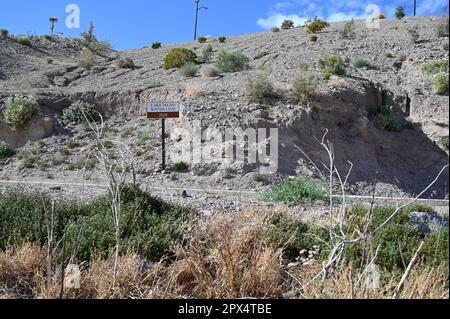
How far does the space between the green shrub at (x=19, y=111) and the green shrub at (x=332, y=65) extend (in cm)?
1281

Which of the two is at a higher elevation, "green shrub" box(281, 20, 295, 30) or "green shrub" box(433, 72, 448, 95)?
"green shrub" box(281, 20, 295, 30)

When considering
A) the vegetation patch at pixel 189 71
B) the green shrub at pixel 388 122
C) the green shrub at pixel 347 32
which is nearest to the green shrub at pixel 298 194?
the green shrub at pixel 388 122

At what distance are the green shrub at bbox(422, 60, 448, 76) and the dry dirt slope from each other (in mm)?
468

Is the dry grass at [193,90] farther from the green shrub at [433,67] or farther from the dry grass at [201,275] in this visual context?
the dry grass at [201,275]

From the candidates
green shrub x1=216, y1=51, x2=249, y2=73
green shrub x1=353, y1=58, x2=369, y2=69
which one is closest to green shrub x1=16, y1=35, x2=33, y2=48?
green shrub x1=216, y1=51, x2=249, y2=73

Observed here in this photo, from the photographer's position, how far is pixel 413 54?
25.2 metres

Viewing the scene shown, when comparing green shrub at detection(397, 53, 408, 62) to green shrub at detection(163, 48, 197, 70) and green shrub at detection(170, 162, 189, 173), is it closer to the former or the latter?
green shrub at detection(163, 48, 197, 70)

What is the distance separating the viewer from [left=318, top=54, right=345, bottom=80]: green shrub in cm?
2186

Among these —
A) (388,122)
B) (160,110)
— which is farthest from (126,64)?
(388,122)

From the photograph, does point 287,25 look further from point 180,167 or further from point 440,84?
point 180,167

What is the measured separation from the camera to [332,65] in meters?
22.0
